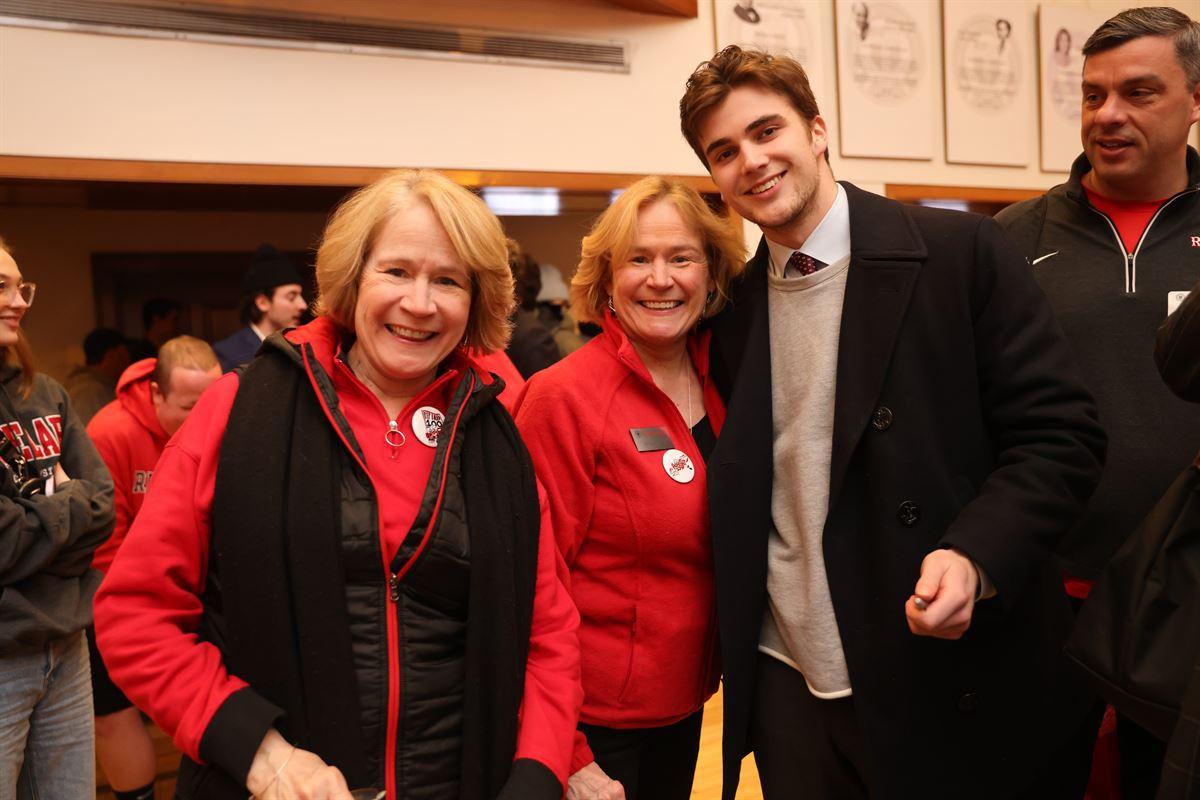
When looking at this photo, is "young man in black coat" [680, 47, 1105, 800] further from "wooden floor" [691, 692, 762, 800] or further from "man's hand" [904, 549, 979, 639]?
"wooden floor" [691, 692, 762, 800]

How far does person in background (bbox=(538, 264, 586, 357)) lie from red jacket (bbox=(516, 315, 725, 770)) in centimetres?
348

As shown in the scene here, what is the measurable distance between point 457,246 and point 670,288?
0.57 meters

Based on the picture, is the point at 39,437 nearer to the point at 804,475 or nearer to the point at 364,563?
the point at 364,563

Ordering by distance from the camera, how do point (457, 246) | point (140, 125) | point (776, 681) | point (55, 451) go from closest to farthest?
point (457, 246), point (776, 681), point (55, 451), point (140, 125)

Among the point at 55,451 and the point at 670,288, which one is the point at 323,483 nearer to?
the point at 670,288

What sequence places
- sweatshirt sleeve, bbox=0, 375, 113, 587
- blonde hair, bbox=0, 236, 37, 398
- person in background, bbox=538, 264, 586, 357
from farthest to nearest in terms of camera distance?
person in background, bbox=538, 264, 586, 357 → blonde hair, bbox=0, 236, 37, 398 → sweatshirt sleeve, bbox=0, 375, 113, 587

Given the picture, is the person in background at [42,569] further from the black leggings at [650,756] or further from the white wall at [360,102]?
the white wall at [360,102]

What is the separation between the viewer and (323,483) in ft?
4.74

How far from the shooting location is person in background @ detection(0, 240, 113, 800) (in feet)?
7.61

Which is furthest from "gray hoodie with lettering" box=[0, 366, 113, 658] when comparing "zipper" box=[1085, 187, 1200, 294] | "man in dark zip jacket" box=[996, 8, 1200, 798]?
"zipper" box=[1085, 187, 1200, 294]

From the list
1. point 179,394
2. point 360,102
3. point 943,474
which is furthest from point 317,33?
point 943,474

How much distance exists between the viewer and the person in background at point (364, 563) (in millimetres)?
1379

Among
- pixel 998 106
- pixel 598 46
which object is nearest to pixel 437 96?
pixel 598 46

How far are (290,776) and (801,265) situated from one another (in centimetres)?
130
